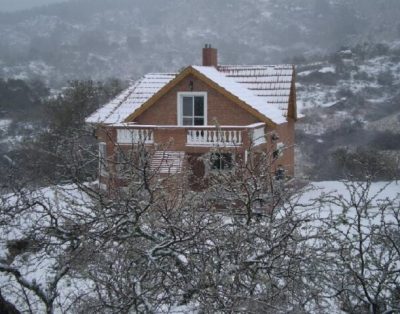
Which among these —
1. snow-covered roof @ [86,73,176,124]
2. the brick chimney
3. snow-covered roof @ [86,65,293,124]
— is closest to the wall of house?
snow-covered roof @ [86,65,293,124]

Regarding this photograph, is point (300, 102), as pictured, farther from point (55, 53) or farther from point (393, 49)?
point (55, 53)

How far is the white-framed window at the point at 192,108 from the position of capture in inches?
774

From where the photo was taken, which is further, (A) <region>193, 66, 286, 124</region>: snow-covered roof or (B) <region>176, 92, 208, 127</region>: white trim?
(B) <region>176, 92, 208, 127</region>: white trim

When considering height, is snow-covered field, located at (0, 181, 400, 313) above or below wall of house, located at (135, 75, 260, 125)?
below

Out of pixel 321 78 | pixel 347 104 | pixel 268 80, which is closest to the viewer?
pixel 268 80

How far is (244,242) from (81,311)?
6.05 ft

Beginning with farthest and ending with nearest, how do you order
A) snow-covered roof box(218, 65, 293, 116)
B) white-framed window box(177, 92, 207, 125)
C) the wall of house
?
snow-covered roof box(218, 65, 293, 116) < white-framed window box(177, 92, 207, 125) < the wall of house

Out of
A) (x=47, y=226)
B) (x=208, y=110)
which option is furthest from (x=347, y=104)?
(x=47, y=226)

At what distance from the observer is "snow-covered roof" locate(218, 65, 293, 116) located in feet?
67.8

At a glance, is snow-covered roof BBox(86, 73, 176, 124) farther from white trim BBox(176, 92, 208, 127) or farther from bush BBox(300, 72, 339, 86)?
bush BBox(300, 72, 339, 86)

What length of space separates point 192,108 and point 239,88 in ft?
6.28

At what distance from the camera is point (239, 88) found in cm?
2019

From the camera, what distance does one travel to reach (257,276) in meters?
5.49

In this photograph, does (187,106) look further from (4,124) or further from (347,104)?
(347,104)
